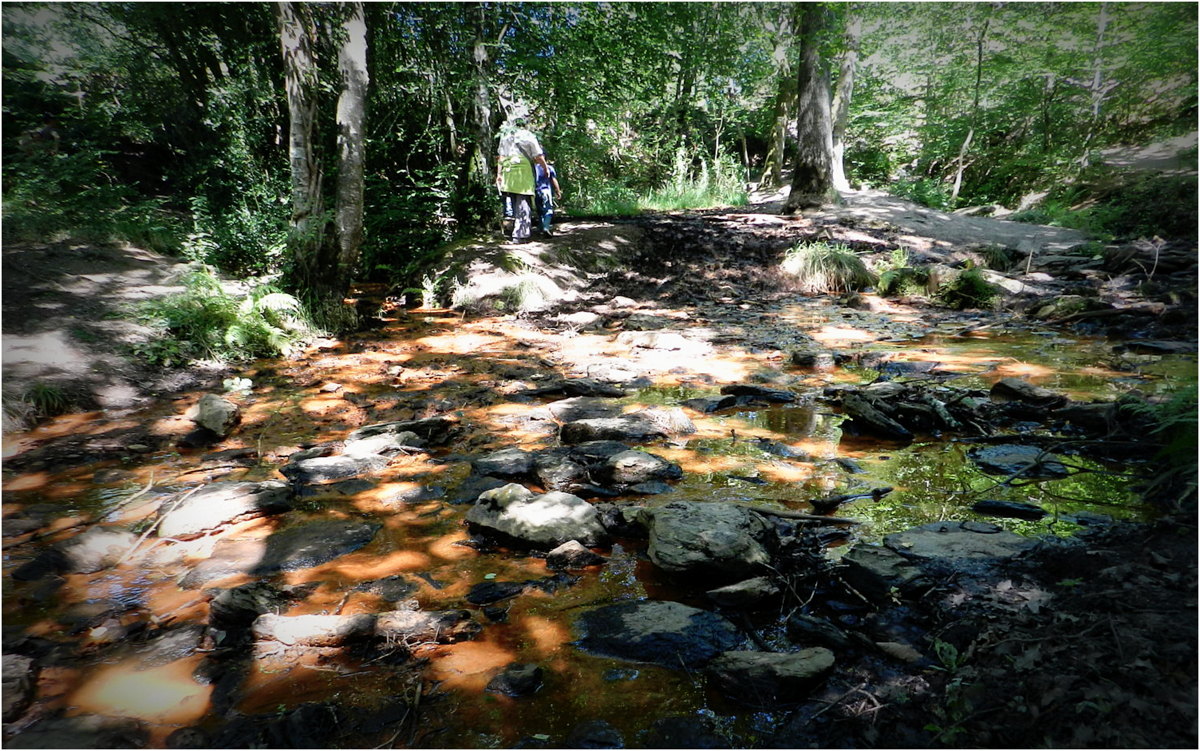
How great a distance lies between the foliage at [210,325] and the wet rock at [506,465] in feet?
12.2

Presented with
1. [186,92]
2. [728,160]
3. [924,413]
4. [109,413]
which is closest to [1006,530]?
[924,413]

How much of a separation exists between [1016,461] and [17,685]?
417 centimetres

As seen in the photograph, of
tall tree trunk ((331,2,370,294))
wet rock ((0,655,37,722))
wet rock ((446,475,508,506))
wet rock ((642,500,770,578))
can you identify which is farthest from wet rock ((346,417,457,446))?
tall tree trunk ((331,2,370,294))

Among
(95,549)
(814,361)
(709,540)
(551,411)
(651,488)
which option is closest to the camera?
(709,540)

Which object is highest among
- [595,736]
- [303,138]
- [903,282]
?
[303,138]

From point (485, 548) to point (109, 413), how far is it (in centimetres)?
383

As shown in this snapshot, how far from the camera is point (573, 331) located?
7.10m

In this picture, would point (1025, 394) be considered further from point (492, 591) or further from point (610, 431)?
point (492, 591)

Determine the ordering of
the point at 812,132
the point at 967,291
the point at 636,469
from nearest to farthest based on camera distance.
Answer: the point at 636,469 < the point at 967,291 < the point at 812,132

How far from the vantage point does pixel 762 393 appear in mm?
4473

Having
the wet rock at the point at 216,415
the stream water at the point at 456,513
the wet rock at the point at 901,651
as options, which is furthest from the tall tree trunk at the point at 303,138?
the wet rock at the point at 901,651

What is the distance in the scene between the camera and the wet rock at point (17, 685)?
5.35 ft

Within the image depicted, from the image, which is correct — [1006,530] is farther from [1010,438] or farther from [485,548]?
[485,548]

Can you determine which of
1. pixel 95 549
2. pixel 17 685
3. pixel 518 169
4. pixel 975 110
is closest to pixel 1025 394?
pixel 17 685
